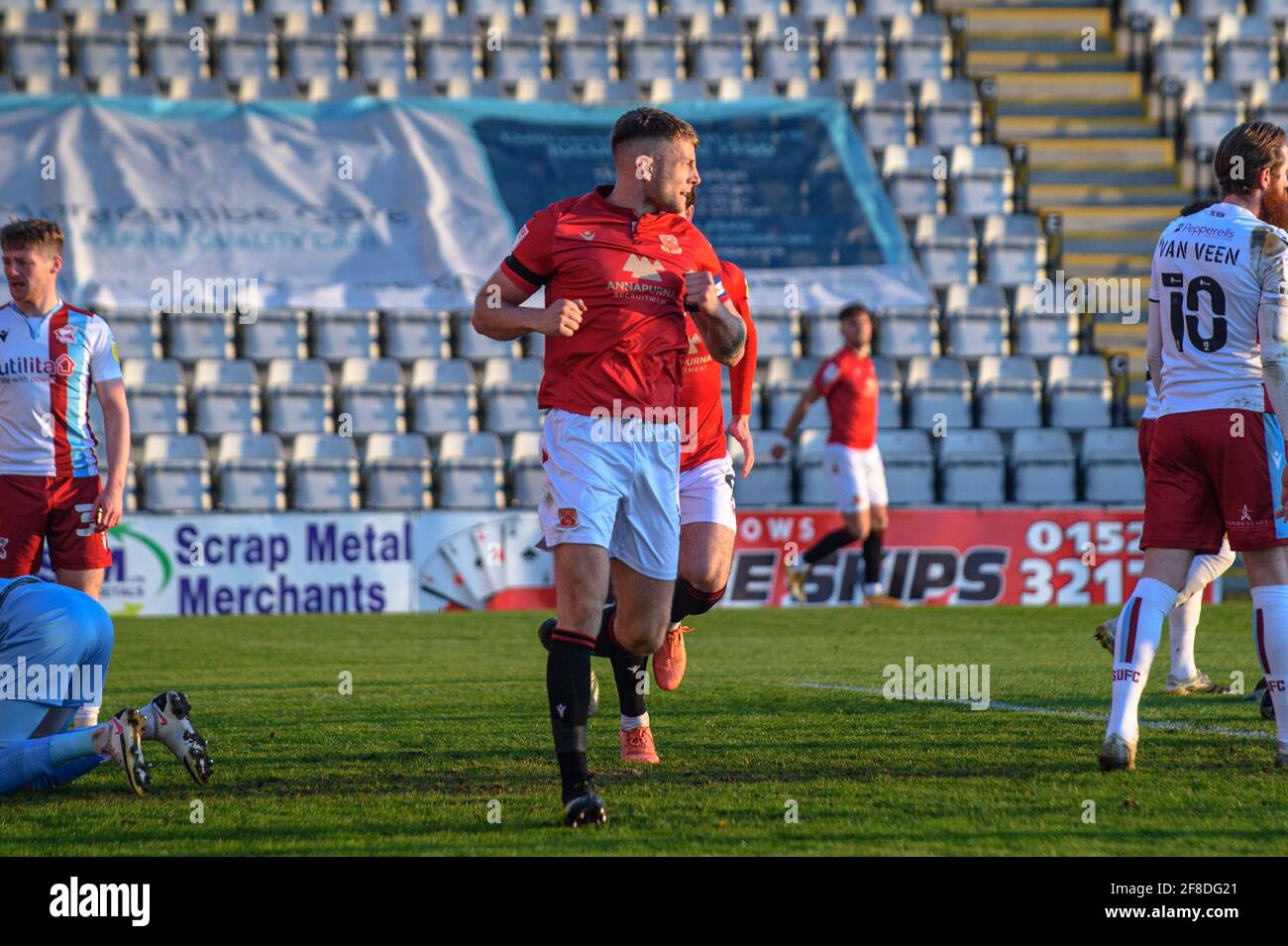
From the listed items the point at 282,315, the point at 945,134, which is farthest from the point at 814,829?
the point at 945,134

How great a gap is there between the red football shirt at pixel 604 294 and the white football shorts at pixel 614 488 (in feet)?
0.28

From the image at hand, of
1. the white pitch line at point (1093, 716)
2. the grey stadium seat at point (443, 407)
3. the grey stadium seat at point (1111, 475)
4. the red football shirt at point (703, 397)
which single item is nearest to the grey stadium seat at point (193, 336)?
the grey stadium seat at point (443, 407)

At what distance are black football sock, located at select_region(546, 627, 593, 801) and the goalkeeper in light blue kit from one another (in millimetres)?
1393

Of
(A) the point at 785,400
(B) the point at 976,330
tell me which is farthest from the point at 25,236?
(B) the point at 976,330

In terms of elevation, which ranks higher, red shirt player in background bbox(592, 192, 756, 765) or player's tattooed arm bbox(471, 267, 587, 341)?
player's tattooed arm bbox(471, 267, 587, 341)

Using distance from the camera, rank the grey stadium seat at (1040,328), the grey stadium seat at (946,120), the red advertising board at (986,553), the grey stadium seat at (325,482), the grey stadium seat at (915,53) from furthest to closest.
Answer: the grey stadium seat at (915,53) < the grey stadium seat at (946,120) < the grey stadium seat at (1040,328) < the grey stadium seat at (325,482) < the red advertising board at (986,553)

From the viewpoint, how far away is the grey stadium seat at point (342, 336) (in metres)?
18.1

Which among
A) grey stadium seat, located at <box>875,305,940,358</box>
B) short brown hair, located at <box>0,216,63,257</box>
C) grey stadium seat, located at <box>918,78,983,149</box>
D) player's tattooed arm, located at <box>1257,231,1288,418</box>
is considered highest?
grey stadium seat, located at <box>918,78,983,149</box>

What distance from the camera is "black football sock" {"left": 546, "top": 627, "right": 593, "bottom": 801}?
5.04m

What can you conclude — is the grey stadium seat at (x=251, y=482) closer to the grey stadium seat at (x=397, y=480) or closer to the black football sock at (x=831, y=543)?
the grey stadium seat at (x=397, y=480)

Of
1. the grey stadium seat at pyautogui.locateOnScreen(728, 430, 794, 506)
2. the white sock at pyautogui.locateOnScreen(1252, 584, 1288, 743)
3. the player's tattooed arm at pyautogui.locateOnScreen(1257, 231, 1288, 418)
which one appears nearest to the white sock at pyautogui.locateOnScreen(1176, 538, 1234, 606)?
the white sock at pyautogui.locateOnScreen(1252, 584, 1288, 743)

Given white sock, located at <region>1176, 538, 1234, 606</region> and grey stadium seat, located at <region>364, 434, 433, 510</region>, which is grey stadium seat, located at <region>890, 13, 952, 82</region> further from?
white sock, located at <region>1176, 538, 1234, 606</region>
